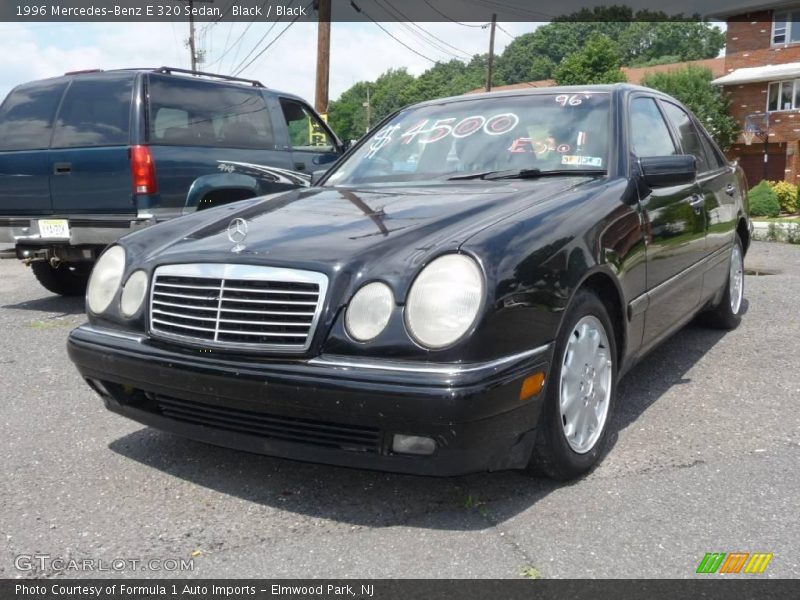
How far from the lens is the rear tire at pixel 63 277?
24.7 ft

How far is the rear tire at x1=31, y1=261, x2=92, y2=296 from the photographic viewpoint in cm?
753

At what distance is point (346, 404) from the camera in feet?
8.27

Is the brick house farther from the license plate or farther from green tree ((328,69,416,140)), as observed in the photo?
green tree ((328,69,416,140))

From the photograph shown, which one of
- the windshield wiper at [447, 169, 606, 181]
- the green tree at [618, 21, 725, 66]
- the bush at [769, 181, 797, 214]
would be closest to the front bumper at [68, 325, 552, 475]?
the windshield wiper at [447, 169, 606, 181]

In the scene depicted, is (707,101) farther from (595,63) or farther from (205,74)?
(205,74)

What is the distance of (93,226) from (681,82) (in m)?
36.0

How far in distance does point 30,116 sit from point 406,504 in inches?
221

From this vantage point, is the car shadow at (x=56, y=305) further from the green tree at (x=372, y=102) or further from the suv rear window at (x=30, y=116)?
the green tree at (x=372, y=102)

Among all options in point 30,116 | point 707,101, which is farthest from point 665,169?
point 707,101

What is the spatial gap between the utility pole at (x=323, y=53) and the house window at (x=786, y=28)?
76.8ft

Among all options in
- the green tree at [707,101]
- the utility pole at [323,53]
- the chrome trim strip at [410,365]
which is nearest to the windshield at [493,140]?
the chrome trim strip at [410,365]

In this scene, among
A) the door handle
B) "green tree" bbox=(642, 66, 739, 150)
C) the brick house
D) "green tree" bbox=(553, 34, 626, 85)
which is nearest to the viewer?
the door handle

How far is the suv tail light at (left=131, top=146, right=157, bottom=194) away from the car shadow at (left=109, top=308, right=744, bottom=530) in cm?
308
